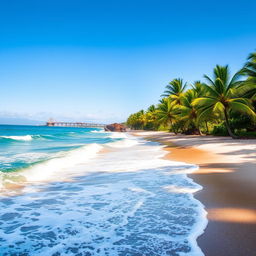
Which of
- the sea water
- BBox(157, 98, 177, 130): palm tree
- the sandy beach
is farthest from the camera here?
BBox(157, 98, 177, 130): palm tree

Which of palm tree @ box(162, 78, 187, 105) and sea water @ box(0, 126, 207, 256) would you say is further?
palm tree @ box(162, 78, 187, 105)

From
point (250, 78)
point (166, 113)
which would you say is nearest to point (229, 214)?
point (250, 78)

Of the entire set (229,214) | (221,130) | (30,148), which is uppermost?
(221,130)

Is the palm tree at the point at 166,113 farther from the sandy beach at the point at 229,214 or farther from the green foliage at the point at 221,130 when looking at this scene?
the sandy beach at the point at 229,214

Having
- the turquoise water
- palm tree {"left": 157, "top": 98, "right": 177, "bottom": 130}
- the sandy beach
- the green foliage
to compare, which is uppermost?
palm tree {"left": 157, "top": 98, "right": 177, "bottom": 130}

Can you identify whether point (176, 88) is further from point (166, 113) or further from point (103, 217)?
point (103, 217)

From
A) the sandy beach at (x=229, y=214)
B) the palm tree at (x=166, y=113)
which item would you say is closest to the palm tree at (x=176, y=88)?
the palm tree at (x=166, y=113)

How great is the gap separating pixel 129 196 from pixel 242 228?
2.56 m

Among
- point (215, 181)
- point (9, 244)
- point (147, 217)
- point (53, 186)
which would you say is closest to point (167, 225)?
point (147, 217)

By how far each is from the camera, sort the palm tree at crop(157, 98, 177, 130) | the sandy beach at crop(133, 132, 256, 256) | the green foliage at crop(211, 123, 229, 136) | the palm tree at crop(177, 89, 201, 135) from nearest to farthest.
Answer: the sandy beach at crop(133, 132, 256, 256) → the green foliage at crop(211, 123, 229, 136) → the palm tree at crop(177, 89, 201, 135) → the palm tree at crop(157, 98, 177, 130)

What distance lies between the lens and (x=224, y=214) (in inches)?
146

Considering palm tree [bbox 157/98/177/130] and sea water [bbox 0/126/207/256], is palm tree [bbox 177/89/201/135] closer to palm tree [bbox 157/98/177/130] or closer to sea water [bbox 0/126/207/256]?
palm tree [bbox 157/98/177/130]

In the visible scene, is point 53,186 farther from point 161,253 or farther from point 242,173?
point 242,173

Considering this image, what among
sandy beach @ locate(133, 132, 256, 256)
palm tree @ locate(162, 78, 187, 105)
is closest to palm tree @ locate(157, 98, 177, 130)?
palm tree @ locate(162, 78, 187, 105)
